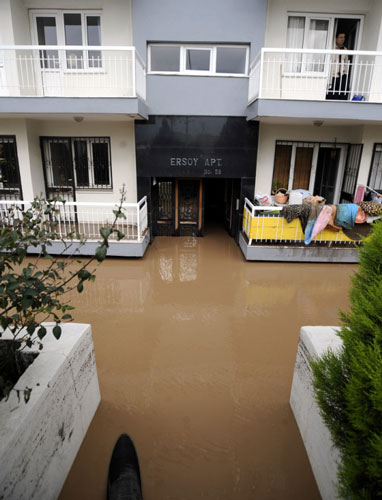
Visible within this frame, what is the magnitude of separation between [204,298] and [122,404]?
2731mm

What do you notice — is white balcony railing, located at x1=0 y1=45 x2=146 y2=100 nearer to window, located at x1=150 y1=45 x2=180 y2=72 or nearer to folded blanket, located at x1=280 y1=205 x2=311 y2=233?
window, located at x1=150 y1=45 x2=180 y2=72

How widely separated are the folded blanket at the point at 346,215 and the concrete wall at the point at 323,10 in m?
3.69

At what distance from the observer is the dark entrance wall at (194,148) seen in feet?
27.6

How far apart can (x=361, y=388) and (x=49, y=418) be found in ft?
6.90

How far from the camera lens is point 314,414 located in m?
2.91

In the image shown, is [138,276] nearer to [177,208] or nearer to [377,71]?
[177,208]

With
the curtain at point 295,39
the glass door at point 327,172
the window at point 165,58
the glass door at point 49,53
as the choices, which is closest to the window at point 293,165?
the glass door at point 327,172

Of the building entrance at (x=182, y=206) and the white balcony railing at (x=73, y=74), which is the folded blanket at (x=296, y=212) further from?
the white balcony railing at (x=73, y=74)

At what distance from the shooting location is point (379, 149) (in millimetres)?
8500

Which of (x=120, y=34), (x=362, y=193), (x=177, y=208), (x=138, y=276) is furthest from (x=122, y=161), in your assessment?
(x=362, y=193)

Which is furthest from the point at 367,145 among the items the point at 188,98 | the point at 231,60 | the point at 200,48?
the point at 200,48

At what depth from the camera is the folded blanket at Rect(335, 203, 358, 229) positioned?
7418mm

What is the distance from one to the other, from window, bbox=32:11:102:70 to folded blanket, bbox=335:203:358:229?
6.75 m

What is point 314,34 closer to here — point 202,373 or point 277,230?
point 277,230
